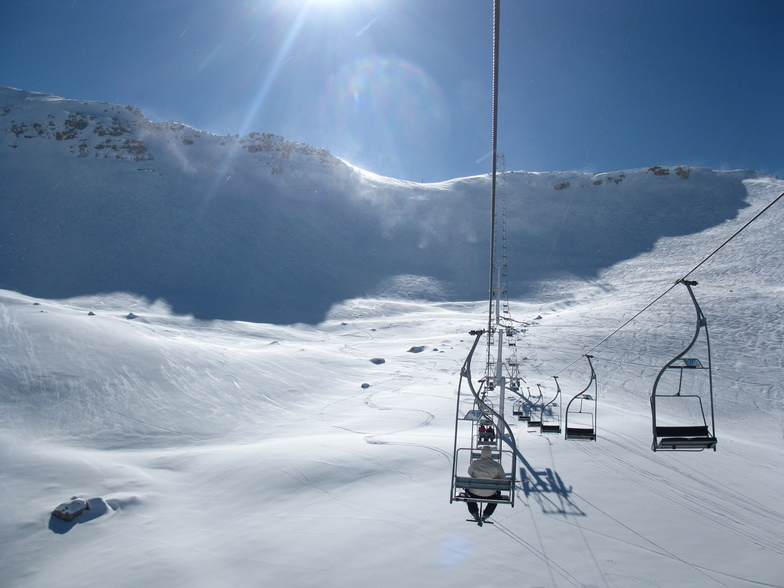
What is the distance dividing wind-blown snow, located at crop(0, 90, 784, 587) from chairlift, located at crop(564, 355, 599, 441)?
92 cm

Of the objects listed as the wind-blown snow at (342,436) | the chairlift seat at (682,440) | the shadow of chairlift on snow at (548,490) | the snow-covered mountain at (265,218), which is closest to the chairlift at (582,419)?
the wind-blown snow at (342,436)

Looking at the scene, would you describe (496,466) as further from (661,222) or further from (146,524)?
(661,222)

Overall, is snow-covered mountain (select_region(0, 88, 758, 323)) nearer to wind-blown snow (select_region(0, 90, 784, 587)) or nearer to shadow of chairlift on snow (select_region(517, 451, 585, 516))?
wind-blown snow (select_region(0, 90, 784, 587))

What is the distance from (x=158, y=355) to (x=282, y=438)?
8.26 m

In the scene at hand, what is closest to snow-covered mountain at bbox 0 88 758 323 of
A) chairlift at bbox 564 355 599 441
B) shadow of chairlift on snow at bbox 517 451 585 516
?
chairlift at bbox 564 355 599 441

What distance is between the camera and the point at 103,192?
58438 mm

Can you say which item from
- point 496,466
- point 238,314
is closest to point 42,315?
point 238,314

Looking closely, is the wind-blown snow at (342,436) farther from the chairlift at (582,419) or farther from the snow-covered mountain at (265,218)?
the chairlift at (582,419)

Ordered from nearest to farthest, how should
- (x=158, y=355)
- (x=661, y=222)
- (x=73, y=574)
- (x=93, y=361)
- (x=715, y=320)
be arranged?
(x=73, y=574) → (x=93, y=361) → (x=158, y=355) → (x=715, y=320) → (x=661, y=222)

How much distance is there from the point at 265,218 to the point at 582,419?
168ft

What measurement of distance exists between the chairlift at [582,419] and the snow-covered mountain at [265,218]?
25654 millimetres

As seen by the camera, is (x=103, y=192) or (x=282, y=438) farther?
(x=103, y=192)

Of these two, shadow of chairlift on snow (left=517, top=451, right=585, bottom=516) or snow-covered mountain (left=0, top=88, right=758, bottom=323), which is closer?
shadow of chairlift on snow (left=517, top=451, right=585, bottom=516)

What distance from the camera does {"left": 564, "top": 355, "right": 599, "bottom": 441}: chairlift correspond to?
1105cm
